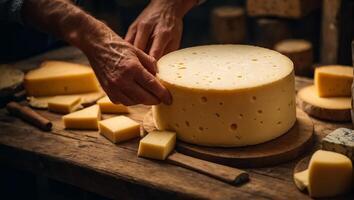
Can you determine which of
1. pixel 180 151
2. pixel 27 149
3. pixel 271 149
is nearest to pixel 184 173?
pixel 180 151

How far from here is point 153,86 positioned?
1.99 m

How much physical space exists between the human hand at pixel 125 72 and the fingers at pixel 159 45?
25 centimetres

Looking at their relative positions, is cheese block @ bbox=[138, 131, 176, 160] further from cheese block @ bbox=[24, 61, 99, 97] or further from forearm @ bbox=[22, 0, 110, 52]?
cheese block @ bbox=[24, 61, 99, 97]

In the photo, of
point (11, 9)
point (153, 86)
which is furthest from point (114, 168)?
point (11, 9)

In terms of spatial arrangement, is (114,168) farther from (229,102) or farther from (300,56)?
(300,56)

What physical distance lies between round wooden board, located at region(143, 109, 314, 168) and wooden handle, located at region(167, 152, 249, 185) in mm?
37

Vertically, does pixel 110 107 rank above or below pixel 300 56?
above

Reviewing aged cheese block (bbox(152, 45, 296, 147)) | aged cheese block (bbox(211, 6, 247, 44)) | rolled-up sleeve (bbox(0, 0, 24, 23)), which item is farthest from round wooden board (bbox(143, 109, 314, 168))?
aged cheese block (bbox(211, 6, 247, 44))

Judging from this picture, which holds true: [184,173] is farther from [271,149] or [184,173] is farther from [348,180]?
[348,180]

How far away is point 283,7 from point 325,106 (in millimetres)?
1752

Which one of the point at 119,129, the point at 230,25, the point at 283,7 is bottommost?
the point at 230,25

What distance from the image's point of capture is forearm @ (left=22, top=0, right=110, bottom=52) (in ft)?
7.10

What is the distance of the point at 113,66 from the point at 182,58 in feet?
1.01

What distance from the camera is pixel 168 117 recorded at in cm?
205
